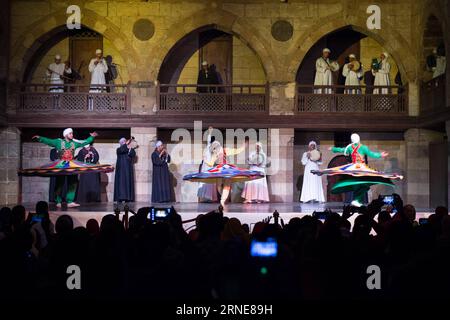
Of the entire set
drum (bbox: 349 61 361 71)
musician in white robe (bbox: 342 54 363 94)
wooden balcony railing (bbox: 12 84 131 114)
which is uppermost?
drum (bbox: 349 61 361 71)

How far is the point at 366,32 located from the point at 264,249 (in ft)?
52.9

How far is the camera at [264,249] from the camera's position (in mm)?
3879

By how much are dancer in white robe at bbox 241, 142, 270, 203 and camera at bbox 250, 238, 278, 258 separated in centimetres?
1368

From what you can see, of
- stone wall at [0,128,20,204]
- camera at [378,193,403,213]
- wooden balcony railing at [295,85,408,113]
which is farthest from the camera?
wooden balcony railing at [295,85,408,113]

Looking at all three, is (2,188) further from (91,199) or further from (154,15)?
(154,15)

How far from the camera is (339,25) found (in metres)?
18.8

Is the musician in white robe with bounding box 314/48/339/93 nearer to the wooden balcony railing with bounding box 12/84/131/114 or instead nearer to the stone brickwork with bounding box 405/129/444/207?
the stone brickwork with bounding box 405/129/444/207

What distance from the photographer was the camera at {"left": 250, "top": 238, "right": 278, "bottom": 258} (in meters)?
3.88

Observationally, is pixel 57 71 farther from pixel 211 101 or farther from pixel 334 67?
pixel 334 67

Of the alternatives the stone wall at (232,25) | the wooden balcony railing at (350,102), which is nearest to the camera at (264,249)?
the wooden balcony railing at (350,102)

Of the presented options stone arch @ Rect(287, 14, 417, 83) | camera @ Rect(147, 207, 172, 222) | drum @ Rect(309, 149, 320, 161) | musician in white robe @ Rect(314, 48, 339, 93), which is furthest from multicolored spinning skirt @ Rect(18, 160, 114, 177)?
musician in white robe @ Rect(314, 48, 339, 93)

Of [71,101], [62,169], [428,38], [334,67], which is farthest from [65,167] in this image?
[428,38]
